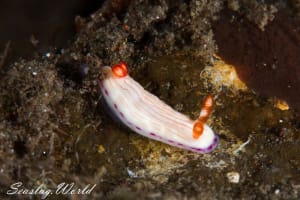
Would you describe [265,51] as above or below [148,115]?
above

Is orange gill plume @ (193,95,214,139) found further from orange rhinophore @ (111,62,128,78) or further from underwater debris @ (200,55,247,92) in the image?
orange rhinophore @ (111,62,128,78)

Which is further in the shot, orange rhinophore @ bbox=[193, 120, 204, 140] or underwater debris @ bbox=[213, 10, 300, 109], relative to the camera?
underwater debris @ bbox=[213, 10, 300, 109]

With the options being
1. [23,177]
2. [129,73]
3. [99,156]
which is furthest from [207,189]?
[23,177]

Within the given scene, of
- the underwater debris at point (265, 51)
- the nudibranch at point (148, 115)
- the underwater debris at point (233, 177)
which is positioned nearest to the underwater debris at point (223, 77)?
the underwater debris at point (265, 51)

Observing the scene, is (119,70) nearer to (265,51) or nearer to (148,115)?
(148,115)

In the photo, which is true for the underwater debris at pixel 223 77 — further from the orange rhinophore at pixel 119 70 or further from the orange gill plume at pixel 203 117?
the orange rhinophore at pixel 119 70

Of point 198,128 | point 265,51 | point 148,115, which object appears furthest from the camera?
point 265,51

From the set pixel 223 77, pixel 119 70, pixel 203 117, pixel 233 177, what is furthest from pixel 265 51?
pixel 119 70

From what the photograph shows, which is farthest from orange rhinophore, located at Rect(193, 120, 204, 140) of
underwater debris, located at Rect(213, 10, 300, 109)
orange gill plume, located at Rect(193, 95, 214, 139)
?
underwater debris, located at Rect(213, 10, 300, 109)

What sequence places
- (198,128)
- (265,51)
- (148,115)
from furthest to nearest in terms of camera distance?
(265,51)
(148,115)
(198,128)
